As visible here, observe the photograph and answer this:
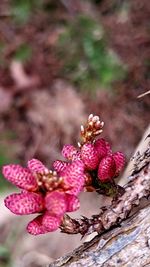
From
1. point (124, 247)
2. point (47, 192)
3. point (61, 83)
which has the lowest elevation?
point (124, 247)

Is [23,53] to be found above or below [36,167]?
above

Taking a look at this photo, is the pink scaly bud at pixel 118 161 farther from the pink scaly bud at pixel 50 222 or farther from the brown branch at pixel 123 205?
the pink scaly bud at pixel 50 222

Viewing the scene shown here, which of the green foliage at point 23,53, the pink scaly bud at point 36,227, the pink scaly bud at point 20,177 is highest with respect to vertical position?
the green foliage at point 23,53

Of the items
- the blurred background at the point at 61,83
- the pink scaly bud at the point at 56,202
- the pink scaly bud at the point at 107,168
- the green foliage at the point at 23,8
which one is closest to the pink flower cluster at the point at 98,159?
the pink scaly bud at the point at 107,168

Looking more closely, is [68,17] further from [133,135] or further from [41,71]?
[133,135]

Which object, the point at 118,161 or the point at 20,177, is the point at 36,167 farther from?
the point at 118,161

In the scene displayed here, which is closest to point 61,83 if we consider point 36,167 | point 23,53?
point 23,53
